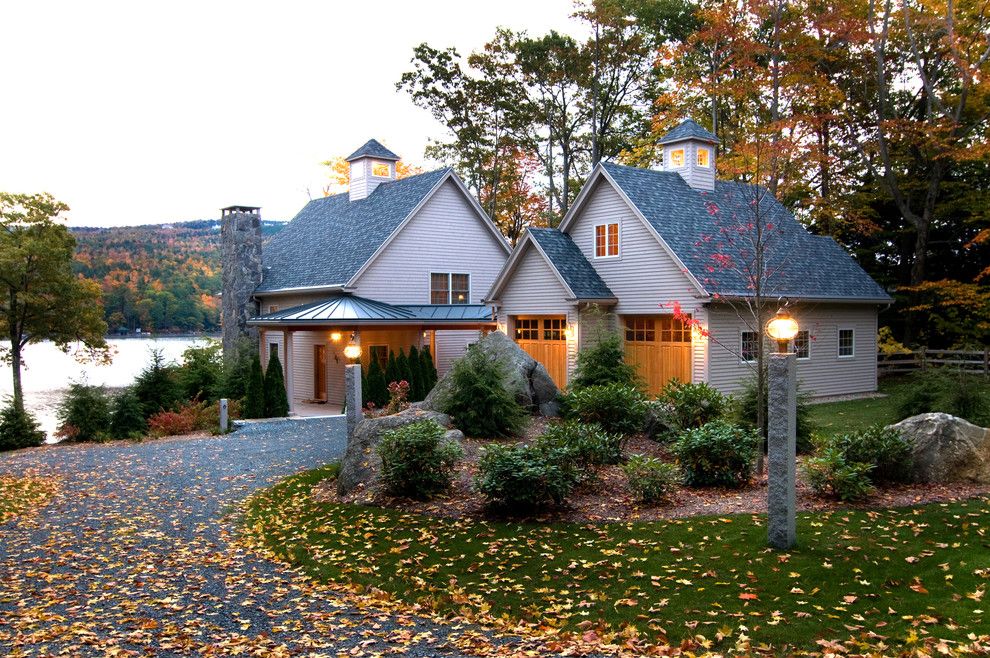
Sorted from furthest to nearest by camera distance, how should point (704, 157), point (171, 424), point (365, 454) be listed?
point (704, 157)
point (171, 424)
point (365, 454)

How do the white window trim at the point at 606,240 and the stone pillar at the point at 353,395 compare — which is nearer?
the stone pillar at the point at 353,395

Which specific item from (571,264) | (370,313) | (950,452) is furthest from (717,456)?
(370,313)

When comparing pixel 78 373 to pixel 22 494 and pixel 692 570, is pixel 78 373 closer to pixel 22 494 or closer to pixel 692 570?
pixel 22 494

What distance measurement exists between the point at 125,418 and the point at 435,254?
11.2 meters

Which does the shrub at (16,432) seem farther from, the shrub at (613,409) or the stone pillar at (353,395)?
the shrub at (613,409)

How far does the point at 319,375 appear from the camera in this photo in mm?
25844

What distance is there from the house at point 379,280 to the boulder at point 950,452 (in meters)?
15.3

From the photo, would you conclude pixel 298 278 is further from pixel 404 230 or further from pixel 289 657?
pixel 289 657

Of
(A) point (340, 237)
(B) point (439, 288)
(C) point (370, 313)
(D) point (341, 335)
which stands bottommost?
(D) point (341, 335)

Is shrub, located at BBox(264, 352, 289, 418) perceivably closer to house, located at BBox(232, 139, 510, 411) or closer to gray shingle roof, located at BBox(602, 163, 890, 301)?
house, located at BBox(232, 139, 510, 411)

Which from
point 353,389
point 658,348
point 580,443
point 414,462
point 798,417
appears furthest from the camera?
point 658,348

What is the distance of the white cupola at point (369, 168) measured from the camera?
29.1 meters

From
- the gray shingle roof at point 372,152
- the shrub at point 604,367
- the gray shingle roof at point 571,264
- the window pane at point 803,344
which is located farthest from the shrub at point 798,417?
the gray shingle roof at point 372,152

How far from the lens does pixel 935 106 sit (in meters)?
27.1
